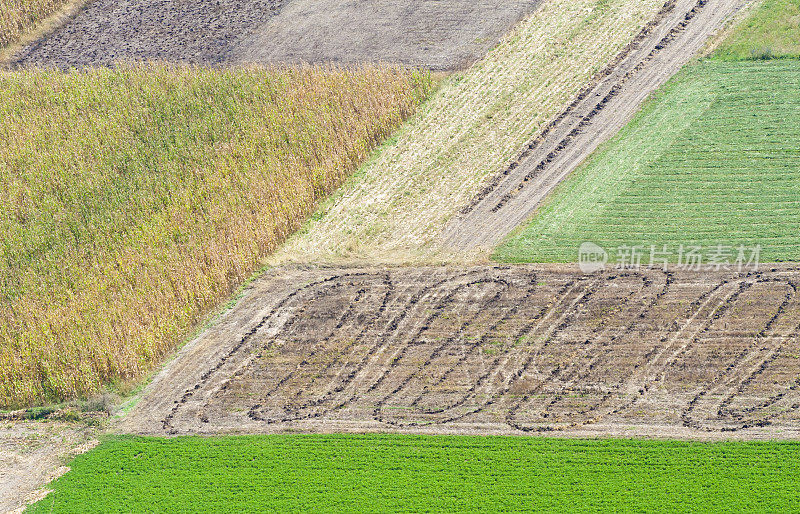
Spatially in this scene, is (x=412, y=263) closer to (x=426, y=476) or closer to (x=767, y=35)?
(x=426, y=476)

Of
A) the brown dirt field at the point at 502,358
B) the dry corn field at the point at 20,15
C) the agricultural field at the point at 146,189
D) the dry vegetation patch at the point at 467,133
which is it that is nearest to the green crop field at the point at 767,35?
the dry vegetation patch at the point at 467,133

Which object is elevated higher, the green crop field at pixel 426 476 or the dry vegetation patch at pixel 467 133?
the dry vegetation patch at pixel 467 133

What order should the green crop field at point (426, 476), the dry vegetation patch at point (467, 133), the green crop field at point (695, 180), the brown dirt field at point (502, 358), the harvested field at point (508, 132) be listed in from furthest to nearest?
1. the dry vegetation patch at point (467, 133)
2. the harvested field at point (508, 132)
3. the green crop field at point (695, 180)
4. the brown dirt field at point (502, 358)
5. the green crop field at point (426, 476)

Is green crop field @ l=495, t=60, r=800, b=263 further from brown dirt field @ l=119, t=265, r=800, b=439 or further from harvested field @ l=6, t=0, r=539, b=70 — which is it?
harvested field @ l=6, t=0, r=539, b=70

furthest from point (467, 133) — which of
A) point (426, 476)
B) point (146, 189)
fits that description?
point (426, 476)

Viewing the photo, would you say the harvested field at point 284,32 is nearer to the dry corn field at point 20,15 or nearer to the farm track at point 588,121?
the dry corn field at point 20,15

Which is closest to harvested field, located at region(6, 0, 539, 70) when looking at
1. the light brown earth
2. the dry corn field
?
the dry corn field

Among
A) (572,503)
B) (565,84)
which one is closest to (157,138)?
(565,84)
